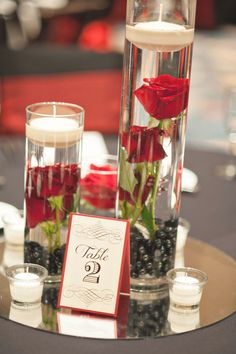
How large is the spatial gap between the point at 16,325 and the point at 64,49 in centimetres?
291

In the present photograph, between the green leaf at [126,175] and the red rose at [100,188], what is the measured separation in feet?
1.02

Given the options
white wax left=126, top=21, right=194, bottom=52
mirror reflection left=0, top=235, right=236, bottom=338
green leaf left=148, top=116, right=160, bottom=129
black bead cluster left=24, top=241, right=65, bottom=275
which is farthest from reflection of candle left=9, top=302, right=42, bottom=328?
white wax left=126, top=21, right=194, bottom=52

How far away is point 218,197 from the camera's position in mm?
1972

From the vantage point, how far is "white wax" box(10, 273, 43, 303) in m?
1.35

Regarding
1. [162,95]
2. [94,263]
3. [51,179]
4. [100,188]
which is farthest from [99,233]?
[100,188]

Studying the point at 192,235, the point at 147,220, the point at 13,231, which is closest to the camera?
the point at 147,220

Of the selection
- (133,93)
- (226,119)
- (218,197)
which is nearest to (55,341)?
(133,93)

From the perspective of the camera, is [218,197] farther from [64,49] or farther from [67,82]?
[64,49]

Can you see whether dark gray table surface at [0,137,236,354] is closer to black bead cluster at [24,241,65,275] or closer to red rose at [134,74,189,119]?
black bead cluster at [24,241,65,275]

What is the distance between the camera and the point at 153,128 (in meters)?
1.39

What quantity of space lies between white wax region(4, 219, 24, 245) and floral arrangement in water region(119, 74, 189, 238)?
9.8 inches

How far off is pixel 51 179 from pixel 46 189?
21 mm

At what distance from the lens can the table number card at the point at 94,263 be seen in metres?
1.34

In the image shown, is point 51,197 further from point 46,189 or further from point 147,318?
point 147,318
